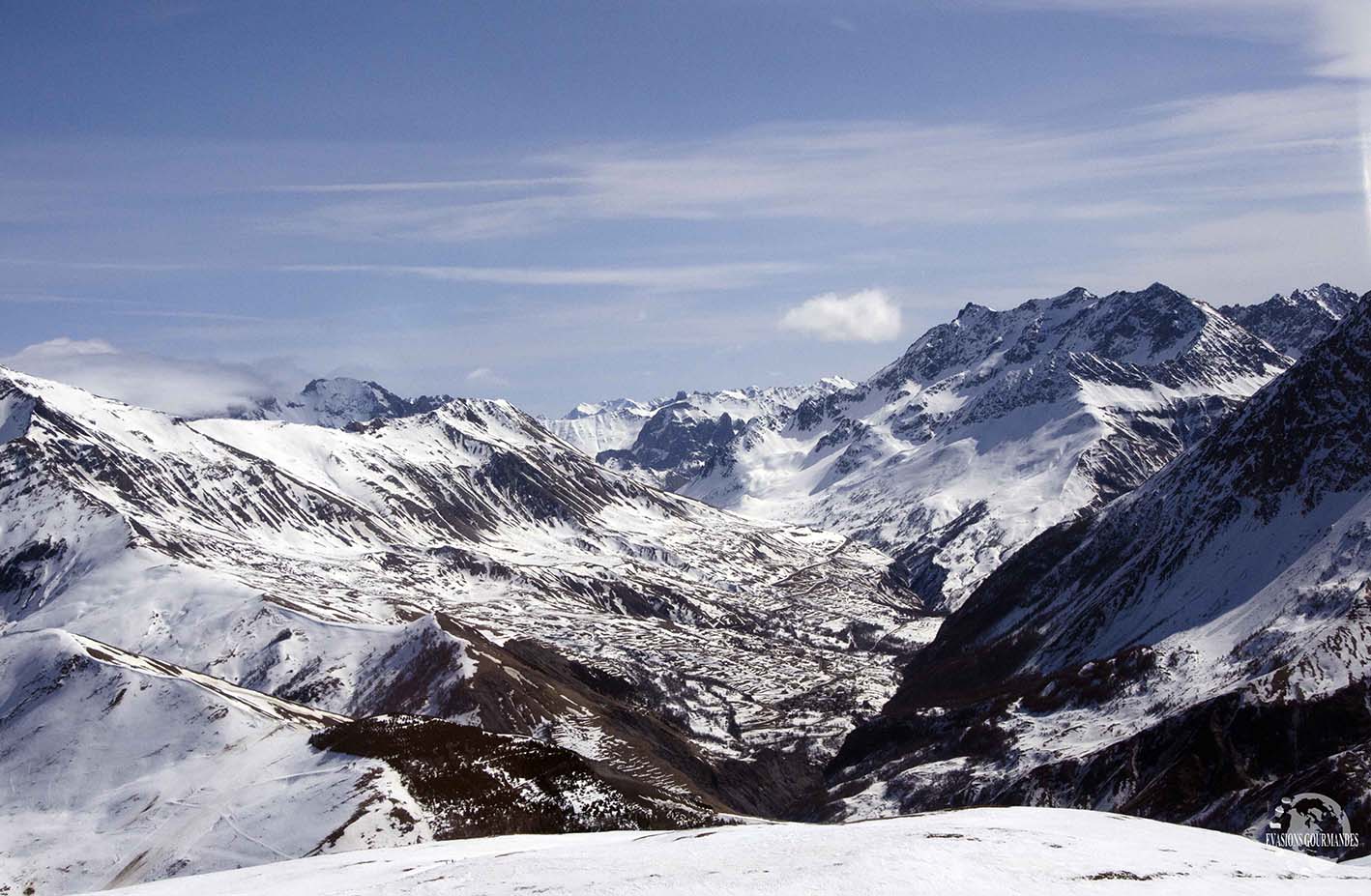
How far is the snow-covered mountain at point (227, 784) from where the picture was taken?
112m

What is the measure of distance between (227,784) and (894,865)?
9147 cm

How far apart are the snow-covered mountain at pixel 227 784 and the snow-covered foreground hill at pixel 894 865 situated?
27017 mm

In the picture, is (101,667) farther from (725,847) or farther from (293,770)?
(725,847)

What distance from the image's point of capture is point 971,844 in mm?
65750

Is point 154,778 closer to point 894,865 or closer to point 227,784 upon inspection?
point 227,784

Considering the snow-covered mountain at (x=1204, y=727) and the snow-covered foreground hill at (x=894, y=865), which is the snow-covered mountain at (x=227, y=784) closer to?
the snow-covered foreground hill at (x=894, y=865)

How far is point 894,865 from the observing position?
61.6 meters

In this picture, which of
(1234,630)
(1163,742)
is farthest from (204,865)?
(1234,630)

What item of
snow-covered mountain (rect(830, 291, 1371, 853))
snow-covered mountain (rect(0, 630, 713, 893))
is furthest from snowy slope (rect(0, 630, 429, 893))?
snow-covered mountain (rect(830, 291, 1371, 853))

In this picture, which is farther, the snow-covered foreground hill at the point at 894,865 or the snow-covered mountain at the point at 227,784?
the snow-covered mountain at the point at 227,784

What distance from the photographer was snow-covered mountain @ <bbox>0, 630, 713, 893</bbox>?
369 ft

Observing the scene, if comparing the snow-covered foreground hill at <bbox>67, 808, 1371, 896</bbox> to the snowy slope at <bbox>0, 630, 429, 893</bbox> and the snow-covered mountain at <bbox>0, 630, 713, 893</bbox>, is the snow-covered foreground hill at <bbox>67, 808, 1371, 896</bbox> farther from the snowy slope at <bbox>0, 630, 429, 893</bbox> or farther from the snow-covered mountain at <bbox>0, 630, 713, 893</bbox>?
the snowy slope at <bbox>0, 630, 429, 893</bbox>

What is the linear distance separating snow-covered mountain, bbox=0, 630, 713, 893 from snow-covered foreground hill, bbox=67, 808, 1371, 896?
1064 inches

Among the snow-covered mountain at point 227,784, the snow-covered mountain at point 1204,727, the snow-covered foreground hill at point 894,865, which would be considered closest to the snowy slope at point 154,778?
the snow-covered mountain at point 227,784
